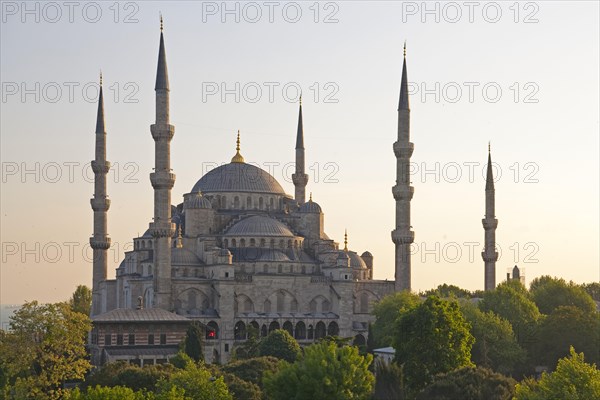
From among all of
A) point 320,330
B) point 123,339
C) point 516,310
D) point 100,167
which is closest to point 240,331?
point 320,330

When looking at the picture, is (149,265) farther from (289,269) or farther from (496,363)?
(496,363)

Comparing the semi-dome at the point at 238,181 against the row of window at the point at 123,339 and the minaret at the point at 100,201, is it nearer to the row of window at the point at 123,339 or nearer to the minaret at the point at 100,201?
the minaret at the point at 100,201

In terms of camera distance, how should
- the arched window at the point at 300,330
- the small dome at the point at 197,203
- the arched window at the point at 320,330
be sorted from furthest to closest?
the small dome at the point at 197,203 → the arched window at the point at 320,330 → the arched window at the point at 300,330

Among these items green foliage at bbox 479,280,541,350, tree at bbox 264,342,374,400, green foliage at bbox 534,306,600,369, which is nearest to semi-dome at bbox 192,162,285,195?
green foliage at bbox 479,280,541,350

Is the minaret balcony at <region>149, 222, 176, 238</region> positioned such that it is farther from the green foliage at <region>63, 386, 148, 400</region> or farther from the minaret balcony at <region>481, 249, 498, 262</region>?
the green foliage at <region>63, 386, 148, 400</region>

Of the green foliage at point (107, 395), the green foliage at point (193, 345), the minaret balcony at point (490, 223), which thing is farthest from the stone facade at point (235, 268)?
the green foliage at point (107, 395)

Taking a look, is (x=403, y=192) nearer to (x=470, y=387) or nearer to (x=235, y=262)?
(x=235, y=262)
